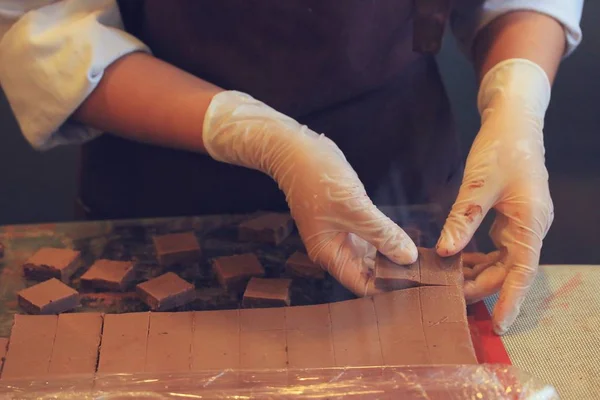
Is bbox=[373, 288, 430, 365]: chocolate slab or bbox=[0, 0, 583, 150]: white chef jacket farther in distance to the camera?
bbox=[0, 0, 583, 150]: white chef jacket

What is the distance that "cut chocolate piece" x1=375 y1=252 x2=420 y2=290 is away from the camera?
1566mm

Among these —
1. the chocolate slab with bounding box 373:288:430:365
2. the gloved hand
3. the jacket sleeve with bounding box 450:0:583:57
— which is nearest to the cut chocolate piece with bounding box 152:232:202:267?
the chocolate slab with bounding box 373:288:430:365

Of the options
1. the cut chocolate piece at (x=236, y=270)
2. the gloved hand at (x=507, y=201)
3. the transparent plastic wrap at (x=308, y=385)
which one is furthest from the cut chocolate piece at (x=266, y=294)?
the gloved hand at (x=507, y=201)

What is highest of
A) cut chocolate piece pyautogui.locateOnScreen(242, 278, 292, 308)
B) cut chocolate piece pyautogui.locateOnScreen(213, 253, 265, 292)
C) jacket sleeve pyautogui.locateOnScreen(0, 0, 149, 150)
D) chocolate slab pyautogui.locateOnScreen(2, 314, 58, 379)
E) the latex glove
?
jacket sleeve pyautogui.locateOnScreen(0, 0, 149, 150)

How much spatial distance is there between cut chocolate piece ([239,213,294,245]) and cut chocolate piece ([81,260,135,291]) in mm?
314

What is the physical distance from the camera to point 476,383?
1359 mm

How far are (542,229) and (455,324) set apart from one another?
34 centimetres

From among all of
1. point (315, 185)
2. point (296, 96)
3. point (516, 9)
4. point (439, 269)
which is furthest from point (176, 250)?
point (516, 9)

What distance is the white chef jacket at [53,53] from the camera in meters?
1.76

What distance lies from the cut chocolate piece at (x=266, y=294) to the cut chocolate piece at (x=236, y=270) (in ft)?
0.14

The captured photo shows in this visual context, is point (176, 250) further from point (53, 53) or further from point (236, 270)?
point (53, 53)

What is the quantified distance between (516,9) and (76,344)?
1.45 meters

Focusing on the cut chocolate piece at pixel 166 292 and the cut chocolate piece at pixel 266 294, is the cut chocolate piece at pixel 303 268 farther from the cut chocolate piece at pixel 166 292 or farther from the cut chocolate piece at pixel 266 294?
the cut chocolate piece at pixel 166 292

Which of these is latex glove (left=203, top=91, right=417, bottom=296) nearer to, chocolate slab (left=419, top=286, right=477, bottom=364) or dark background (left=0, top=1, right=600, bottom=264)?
chocolate slab (left=419, top=286, right=477, bottom=364)
